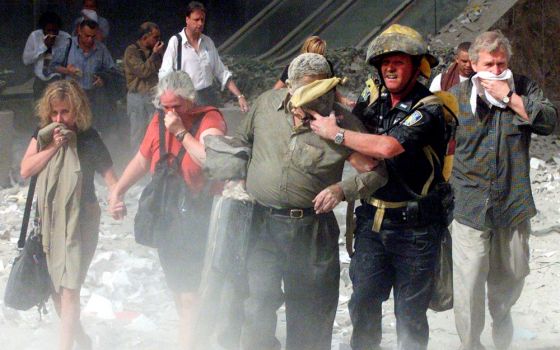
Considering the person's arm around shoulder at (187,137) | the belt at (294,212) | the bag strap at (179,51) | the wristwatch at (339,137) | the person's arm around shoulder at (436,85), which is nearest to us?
the wristwatch at (339,137)

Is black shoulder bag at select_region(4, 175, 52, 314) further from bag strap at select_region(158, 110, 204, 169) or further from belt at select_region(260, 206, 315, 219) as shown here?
Result: belt at select_region(260, 206, 315, 219)

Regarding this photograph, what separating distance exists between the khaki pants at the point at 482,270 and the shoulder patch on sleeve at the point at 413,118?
1.26 meters

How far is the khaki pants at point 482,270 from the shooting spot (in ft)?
20.0

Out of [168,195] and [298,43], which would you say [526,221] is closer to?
[168,195]

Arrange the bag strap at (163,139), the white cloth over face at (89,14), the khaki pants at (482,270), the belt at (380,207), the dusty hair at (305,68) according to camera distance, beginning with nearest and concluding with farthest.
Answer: the dusty hair at (305,68) → the belt at (380,207) → the bag strap at (163,139) → the khaki pants at (482,270) → the white cloth over face at (89,14)

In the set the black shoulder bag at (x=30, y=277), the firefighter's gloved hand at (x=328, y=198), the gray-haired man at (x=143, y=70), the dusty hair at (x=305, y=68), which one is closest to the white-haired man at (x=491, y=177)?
the dusty hair at (x=305, y=68)

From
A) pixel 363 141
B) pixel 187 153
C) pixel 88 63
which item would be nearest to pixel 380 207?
pixel 363 141

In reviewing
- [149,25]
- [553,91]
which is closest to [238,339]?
[149,25]

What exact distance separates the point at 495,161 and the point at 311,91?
4.95 ft

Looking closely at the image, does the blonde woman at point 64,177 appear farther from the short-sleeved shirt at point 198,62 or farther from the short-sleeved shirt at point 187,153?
the short-sleeved shirt at point 198,62

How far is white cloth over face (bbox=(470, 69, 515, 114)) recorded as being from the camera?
19.2 feet

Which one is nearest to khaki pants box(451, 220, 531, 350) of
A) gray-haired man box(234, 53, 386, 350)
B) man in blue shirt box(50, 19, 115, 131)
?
gray-haired man box(234, 53, 386, 350)

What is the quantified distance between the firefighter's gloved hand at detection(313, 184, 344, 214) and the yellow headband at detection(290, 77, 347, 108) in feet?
1.35

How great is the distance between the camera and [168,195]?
5750 millimetres
